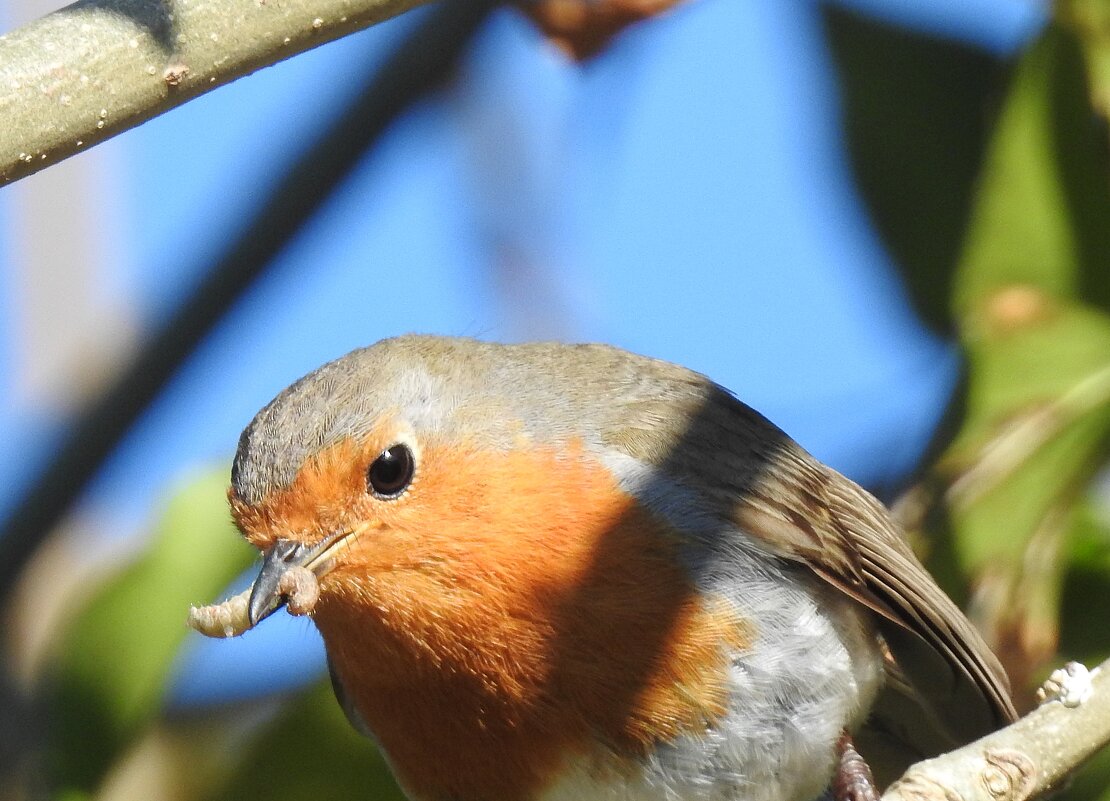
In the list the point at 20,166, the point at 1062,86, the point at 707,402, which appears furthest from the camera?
the point at 1062,86

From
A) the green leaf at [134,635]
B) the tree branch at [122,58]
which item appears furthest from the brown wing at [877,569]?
the tree branch at [122,58]

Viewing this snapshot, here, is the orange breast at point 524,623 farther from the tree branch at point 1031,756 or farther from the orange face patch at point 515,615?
the tree branch at point 1031,756

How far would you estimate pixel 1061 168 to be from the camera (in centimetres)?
500

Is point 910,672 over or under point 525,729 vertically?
under

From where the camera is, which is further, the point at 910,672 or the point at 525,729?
the point at 910,672

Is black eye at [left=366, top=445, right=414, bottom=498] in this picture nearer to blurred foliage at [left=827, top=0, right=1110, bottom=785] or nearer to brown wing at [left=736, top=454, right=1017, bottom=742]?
brown wing at [left=736, top=454, right=1017, bottom=742]

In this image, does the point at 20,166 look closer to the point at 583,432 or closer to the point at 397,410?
the point at 397,410

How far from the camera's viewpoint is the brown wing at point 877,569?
421cm

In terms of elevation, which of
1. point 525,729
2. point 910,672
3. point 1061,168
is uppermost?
point 1061,168

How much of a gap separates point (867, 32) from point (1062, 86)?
36.1 inches

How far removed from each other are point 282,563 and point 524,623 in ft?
2.04

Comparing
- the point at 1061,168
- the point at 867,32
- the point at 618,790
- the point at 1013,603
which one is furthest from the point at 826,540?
the point at 867,32

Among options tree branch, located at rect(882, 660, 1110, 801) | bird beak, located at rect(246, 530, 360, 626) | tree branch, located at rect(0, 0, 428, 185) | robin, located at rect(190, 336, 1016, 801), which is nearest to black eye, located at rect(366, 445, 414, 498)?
robin, located at rect(190, 336, 1016, 801)

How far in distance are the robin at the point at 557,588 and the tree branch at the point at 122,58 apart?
4.08 ft
